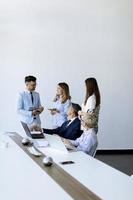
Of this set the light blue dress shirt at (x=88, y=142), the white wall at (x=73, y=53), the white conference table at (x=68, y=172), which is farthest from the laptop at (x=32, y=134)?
the white wall at (x=73, y=53)

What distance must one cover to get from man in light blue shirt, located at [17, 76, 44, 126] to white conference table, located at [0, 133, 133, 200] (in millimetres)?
2079

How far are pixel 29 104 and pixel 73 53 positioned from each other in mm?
1647

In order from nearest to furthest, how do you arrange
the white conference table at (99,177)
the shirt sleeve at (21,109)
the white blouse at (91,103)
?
1. the white conference table at (99,177)
2. the white blouse at (91,103)
3. the shirt sleeve at (21,109)

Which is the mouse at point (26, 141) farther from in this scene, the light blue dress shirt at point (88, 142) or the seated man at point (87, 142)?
the light blue dress shirt at point (88, 142)

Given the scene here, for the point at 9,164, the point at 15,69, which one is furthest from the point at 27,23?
the point at 9,164

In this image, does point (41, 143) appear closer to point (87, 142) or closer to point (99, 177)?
point (87, 142)

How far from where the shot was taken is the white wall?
6.53 meters

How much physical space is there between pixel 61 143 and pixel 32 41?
3.37m

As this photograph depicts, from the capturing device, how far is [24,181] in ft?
7.97

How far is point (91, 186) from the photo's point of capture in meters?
2.39

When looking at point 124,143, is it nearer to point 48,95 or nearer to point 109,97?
point 109,97

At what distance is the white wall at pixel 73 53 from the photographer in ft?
21.4

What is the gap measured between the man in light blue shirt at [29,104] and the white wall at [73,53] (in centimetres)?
104

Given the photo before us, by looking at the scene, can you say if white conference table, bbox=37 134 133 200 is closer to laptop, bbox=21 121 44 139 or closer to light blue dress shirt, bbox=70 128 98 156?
light blue dress shirt, bbox=70 128 98 156
